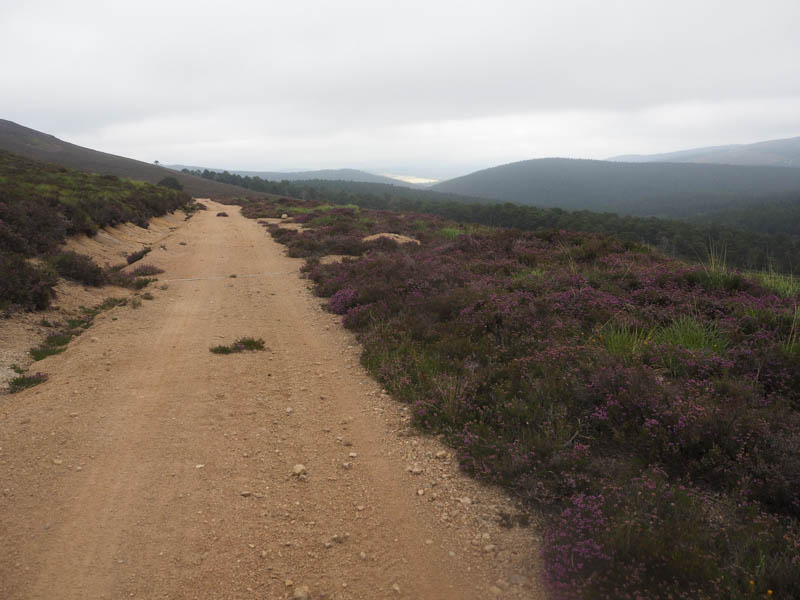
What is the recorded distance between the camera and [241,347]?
720 centimetres

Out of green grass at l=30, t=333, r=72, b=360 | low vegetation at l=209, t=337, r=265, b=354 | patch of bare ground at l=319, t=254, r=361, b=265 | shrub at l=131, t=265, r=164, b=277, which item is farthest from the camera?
patch of bare ground at l=319, t=254, r=361, b=265

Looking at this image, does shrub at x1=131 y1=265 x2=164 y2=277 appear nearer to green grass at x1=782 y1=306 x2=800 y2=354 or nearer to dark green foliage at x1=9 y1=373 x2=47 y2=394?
dark green foliage at x1=9 y1=373 x2=47 y2=394

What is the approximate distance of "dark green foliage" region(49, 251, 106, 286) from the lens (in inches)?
405

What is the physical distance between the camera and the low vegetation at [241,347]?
277 inches

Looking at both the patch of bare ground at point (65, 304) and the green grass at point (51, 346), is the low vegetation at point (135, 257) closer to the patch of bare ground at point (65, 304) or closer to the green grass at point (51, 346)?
the patch of bare ground at point (65, 304)

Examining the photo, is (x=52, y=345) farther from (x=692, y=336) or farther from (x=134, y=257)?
(x=692, y=336)

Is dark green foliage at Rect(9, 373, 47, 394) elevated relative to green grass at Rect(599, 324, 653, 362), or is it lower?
lower

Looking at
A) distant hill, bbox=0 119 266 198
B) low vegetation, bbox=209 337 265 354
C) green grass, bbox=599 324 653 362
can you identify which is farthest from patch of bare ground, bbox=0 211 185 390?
distant hill, bbox=0 119 266 198

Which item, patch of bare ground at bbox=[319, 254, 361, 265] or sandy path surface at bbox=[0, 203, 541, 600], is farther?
patch of bare ground at bbox=[319, 254, 361, 265]

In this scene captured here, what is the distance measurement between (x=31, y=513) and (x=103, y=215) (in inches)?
667

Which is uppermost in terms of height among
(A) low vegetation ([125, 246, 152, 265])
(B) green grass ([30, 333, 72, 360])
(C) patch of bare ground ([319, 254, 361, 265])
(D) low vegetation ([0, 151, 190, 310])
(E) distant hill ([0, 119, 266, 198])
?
(E) distant hill ([0, 119, 266, 198])

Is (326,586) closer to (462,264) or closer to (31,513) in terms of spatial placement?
(31,513)

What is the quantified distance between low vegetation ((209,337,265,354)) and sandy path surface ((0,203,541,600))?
0.77 feet

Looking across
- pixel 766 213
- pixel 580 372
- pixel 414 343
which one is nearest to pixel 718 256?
pixel 580 372
